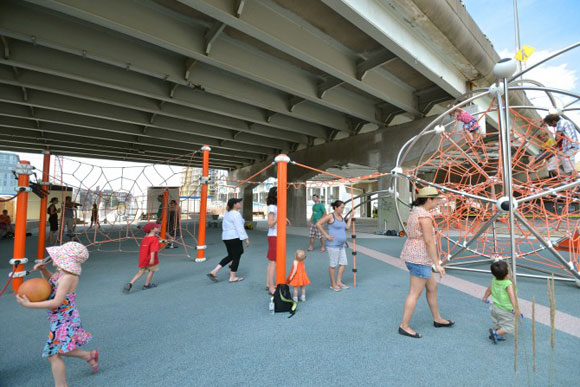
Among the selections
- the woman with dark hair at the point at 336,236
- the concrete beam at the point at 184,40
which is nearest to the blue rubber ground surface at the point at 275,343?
the woman with dark hair at the point at 336,236

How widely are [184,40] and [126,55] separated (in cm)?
157

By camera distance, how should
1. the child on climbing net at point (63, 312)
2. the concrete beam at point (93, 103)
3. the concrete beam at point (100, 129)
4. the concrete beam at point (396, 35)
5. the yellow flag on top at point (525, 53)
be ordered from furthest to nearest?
the concrete beam at point (100, 129), the concrete beam at point (93, 103), the concrete beam at point (396, 35), the yellow flag on top at point (525, 53), the child on climbing net at point (63, 312)

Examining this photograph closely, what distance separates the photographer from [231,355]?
2.55 m

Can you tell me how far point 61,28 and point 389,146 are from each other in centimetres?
1041

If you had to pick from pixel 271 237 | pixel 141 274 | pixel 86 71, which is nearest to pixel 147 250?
pixel 141 274

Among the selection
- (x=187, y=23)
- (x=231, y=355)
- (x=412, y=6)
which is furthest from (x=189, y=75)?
(x=231, y=355)

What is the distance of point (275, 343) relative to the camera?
2768 mm

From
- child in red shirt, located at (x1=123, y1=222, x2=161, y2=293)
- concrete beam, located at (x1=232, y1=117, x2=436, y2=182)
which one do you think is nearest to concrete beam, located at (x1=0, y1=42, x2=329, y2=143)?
child in red shirt, located at (x1=123, y1=222, x2=161, y2=293)

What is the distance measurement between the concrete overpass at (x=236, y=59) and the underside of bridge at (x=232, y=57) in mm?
24

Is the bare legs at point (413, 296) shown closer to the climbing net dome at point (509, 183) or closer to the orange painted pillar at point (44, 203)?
the climbing net dome at point (509, 183)

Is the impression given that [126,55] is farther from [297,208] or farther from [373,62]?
[297,208]

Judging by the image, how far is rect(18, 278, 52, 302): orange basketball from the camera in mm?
1912

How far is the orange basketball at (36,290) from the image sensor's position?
1.91 metres

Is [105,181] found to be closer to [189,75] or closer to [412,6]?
[189,75]
